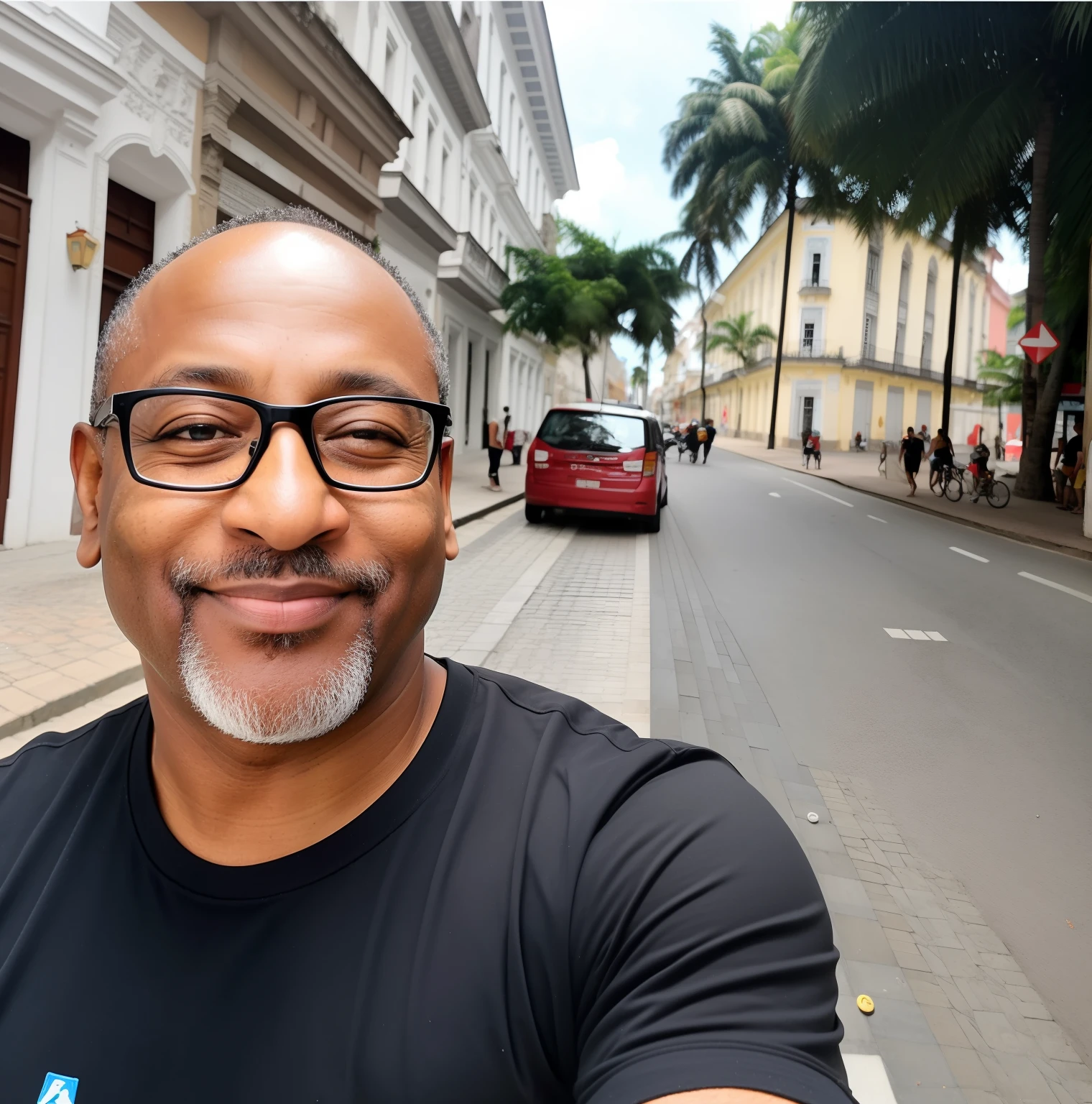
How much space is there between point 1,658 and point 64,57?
5.68 metres

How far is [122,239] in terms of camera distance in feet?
30.9

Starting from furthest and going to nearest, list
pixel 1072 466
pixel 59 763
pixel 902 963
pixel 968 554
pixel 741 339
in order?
pixel 741 339 → pixel 1072 466 → pixel 968 554 → pixel 902 963 → pixel 59 763

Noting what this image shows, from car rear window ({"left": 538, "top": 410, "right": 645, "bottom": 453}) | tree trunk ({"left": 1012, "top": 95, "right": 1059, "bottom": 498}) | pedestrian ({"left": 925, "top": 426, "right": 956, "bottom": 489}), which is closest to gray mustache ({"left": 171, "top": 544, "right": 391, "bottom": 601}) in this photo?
car rear window ({"left": 538, "top": 410, "right": 645, "bottom": 453})

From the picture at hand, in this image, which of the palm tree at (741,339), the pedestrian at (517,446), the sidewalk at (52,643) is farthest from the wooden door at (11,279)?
the palm tree at (741,339)

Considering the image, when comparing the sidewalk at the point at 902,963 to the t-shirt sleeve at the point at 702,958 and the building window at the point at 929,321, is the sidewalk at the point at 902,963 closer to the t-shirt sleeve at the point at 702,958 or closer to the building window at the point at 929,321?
the t-shirt sleeve at the point at 702,958

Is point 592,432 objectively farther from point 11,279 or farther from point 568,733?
point 568,733

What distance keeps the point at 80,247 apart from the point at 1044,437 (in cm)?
1842

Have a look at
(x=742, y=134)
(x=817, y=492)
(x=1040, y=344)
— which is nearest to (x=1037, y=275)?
(x=1040, y=344)

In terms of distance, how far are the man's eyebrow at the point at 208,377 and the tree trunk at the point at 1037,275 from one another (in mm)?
19004

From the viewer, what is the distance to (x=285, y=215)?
1.39 meters

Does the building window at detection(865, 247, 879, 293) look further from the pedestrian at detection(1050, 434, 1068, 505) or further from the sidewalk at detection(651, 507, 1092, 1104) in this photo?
the sidewalk at detection(651, 507, 1092, 1104)

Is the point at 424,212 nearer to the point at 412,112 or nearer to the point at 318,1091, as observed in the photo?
the point at 412,112

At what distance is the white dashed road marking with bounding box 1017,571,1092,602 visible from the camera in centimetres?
852

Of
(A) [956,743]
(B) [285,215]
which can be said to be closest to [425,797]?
(B) [285,215]
